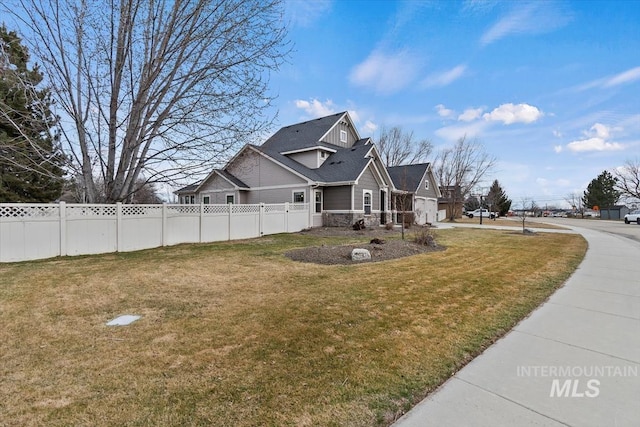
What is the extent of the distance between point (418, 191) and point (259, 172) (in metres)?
14.3

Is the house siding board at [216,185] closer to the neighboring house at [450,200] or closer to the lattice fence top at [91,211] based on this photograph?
the lattice fence top at [91,211]

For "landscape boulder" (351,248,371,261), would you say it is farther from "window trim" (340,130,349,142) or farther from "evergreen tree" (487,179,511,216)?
"evergreen tree" (487,179,511,216)

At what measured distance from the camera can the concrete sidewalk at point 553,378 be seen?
7.11ft

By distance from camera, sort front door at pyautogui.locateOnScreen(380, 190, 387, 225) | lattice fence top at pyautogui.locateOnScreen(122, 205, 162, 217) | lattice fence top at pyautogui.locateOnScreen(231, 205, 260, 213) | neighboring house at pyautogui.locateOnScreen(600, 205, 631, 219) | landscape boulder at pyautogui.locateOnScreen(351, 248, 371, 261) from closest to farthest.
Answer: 1. landscape boulder at pyautogui.locateOnScreen(351, 248, 371, 261)
2. lattice fence top at pyautogui.locateOnScreen(122, 205, 162, 217)
3. lattice fence top at pyautogui.locateOnScreen(231, 205, 260, 213)
4. front door at pyautogui.locateOnScreen(380, 190, 387, 225)
5. neighboring house at pyautogui.locateOnScreen(600, 205, 631, 219)

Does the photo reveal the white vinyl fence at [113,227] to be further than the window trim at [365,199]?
No

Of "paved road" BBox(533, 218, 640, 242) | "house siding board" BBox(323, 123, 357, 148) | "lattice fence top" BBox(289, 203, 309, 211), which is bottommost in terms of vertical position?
"paved road" BBox(533, 218, 640, 242)

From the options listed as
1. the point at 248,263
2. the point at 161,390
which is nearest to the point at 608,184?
the point at 248,263

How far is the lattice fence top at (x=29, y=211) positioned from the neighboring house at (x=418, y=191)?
19.2m

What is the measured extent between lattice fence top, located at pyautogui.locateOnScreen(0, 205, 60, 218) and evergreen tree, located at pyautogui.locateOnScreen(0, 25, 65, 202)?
1.21m

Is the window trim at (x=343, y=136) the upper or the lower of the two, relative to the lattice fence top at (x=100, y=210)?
upper

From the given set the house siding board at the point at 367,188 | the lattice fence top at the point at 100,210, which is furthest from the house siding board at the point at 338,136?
the lattice fence top at the point at 100,210

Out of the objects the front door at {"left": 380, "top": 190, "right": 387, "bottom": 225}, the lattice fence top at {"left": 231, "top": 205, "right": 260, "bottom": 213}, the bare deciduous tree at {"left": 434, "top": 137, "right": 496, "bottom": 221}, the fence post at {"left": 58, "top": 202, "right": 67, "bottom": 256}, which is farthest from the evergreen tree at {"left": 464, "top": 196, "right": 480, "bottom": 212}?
the fence post at {"left": 58, "top": 202, "right": 67, "bottom": 256}

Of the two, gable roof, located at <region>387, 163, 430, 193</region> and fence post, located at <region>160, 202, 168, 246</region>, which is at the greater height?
gable roof, located at <region>387, 163, 430, 193</region>

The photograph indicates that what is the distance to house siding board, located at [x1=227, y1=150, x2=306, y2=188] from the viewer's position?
61.1 ft
